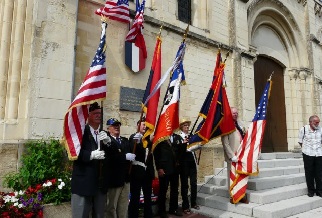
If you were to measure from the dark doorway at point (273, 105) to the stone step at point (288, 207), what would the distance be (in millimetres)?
4792

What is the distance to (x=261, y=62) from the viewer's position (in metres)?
11.3

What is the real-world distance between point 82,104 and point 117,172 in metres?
1.08

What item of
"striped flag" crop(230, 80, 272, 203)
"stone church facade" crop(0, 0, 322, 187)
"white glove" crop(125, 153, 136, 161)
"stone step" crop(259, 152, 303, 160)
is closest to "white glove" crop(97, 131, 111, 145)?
"white glove" crop(125, 153, 136, 161)

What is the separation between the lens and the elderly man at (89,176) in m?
3.43

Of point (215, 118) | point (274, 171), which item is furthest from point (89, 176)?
point (274, 171)

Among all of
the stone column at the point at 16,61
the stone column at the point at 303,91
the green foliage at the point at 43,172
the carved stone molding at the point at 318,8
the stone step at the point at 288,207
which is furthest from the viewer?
the carved stone molding at the point at 318,8

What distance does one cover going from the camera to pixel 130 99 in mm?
6758

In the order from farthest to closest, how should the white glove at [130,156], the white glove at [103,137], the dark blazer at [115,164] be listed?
1. the white glove at [130,156]
2. the dark blazer at [115,164]
3. the white glove at [103,137]

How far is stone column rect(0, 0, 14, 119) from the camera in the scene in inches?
202

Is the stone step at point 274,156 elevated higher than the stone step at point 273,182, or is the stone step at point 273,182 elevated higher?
the stone step at point 274,156

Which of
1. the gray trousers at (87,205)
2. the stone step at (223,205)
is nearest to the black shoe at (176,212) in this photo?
the stone step at (223,205)

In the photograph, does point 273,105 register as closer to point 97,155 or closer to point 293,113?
point 293,113

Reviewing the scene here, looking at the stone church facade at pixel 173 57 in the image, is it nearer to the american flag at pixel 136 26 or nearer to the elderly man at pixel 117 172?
the american flag at pixel 136 26

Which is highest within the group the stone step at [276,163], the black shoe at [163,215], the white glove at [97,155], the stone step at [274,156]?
the white glove at [97,155]
